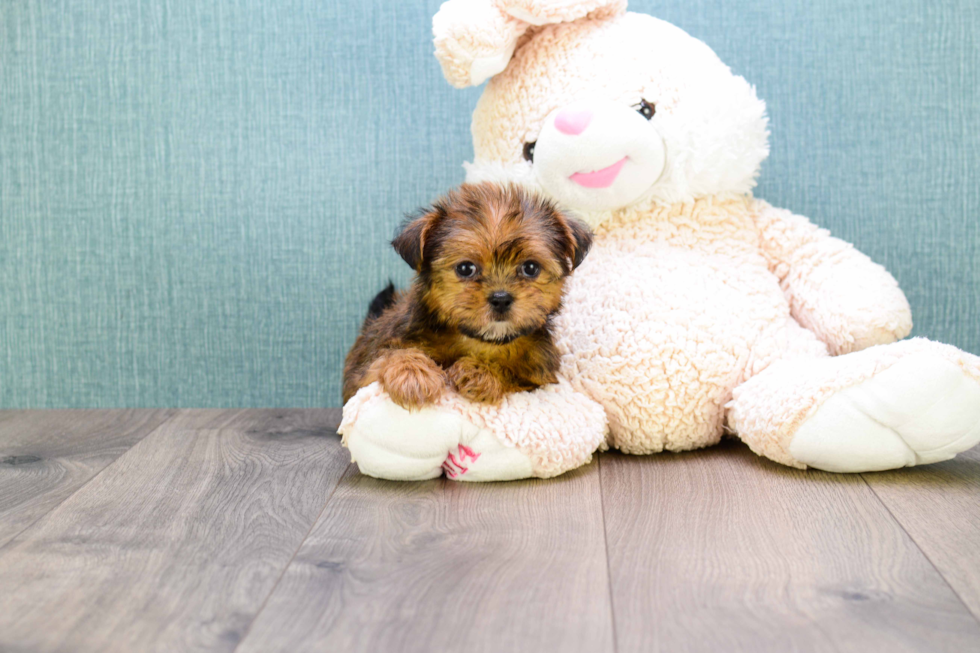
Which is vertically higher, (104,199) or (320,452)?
(104,199)

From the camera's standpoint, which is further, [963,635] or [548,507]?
[548,507]

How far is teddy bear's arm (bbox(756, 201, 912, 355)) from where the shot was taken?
1.94 metres

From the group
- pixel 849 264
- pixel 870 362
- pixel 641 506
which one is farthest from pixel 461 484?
pixel 849 264

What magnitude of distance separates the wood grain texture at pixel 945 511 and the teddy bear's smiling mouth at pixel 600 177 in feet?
2.77

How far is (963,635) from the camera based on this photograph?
1101mm

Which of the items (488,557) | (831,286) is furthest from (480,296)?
(831,286)

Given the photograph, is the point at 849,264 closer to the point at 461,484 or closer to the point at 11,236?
the point at 461,484

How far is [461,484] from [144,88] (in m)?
1.61

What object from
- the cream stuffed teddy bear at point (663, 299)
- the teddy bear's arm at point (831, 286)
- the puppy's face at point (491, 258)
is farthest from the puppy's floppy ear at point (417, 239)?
the teddy bear's arm at point (831, 286)

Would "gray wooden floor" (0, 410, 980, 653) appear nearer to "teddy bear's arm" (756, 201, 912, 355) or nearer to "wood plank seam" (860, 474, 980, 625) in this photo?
"wood plank seam" (860, 474, 980, 625)

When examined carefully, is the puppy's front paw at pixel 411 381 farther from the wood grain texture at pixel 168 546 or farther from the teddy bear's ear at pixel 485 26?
the teddy bear's ear at pixel 485 26

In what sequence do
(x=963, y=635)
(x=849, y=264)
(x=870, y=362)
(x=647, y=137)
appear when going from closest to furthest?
(x=963, y=635), (x=870, y=362), (x=647, y=137), (x=849, y=264)

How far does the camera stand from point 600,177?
1902 mm

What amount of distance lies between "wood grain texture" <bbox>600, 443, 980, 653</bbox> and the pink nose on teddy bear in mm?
767
